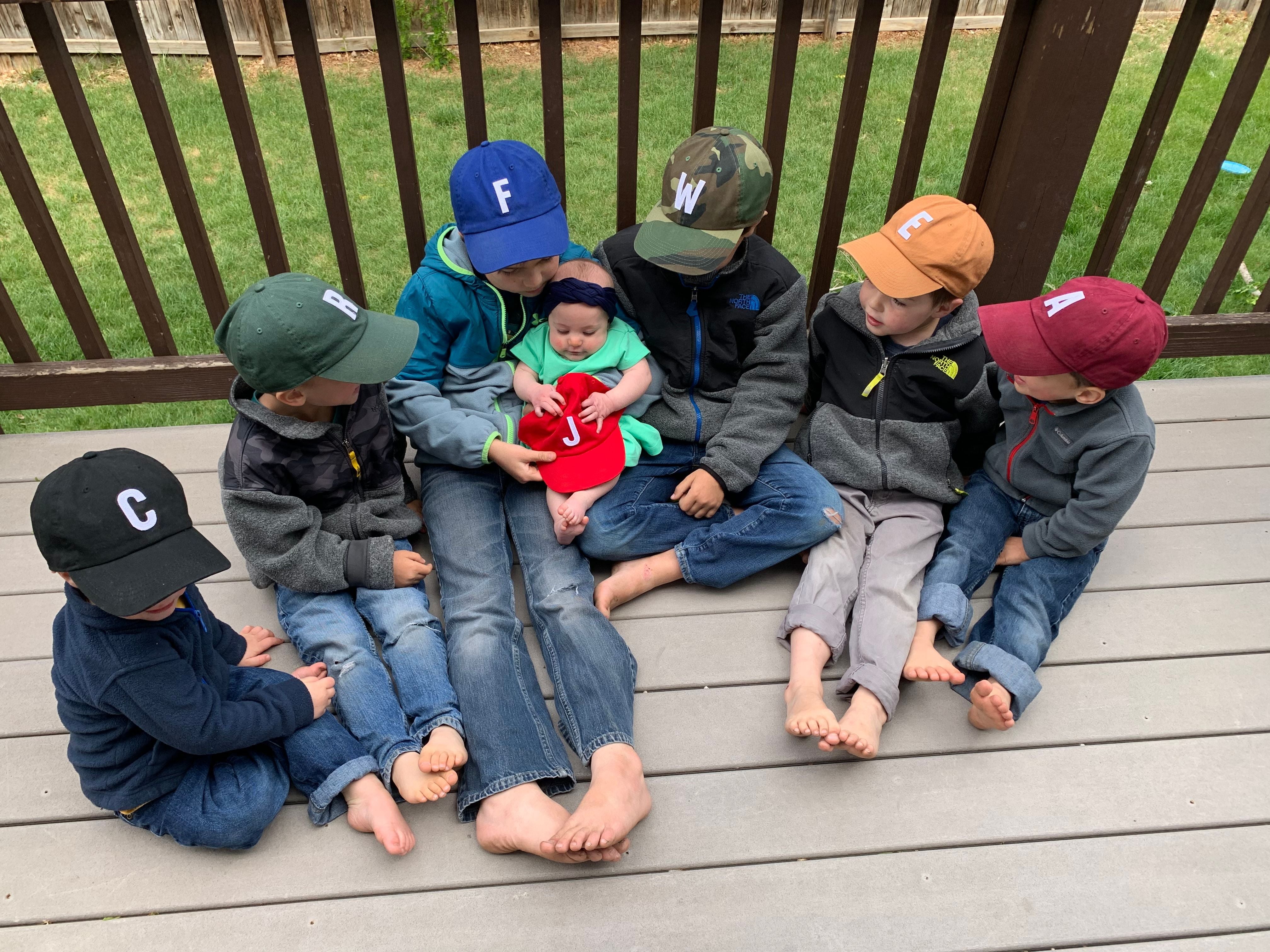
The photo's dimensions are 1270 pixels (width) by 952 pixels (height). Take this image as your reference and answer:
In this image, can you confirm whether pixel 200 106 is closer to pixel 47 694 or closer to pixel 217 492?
pixel 217 492

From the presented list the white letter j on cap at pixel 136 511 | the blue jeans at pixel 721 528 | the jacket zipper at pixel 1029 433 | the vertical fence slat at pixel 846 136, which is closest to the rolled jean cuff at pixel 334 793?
the white letter j on cap at pixel 136 511

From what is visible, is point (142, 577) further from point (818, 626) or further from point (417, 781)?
point (818, 626)

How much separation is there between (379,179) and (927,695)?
4.82 m

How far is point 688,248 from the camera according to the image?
218 cm

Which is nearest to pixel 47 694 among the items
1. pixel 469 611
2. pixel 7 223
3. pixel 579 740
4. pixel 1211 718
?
pixel 469 611

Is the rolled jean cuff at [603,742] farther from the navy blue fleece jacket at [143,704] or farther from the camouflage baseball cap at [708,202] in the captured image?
the camouflage baseball cap at [708,202]

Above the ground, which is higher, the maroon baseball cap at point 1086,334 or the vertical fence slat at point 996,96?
the vertical fence slat at point 996,96

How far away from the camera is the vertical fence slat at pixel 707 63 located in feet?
7.47

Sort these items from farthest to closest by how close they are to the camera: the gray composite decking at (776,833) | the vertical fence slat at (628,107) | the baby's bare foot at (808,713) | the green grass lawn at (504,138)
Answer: the green grass lawn at (504,138), the vertical fence slat at (628,107), the baby's bare foot at (808,713), the gray composite decking at (776,833)

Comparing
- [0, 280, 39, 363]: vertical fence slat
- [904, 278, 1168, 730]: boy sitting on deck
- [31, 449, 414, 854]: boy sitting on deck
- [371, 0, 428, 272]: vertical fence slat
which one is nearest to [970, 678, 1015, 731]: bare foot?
[904, 278, 1168, 730]: boy sitting on deck

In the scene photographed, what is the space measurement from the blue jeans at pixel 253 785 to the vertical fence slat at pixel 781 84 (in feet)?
5.45

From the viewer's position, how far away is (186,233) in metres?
2.51

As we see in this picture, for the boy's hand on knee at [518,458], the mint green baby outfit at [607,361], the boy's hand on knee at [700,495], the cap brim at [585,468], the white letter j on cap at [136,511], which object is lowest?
the boy's hand on knee at [700,495]

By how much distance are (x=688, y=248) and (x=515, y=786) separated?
129 centimetres
